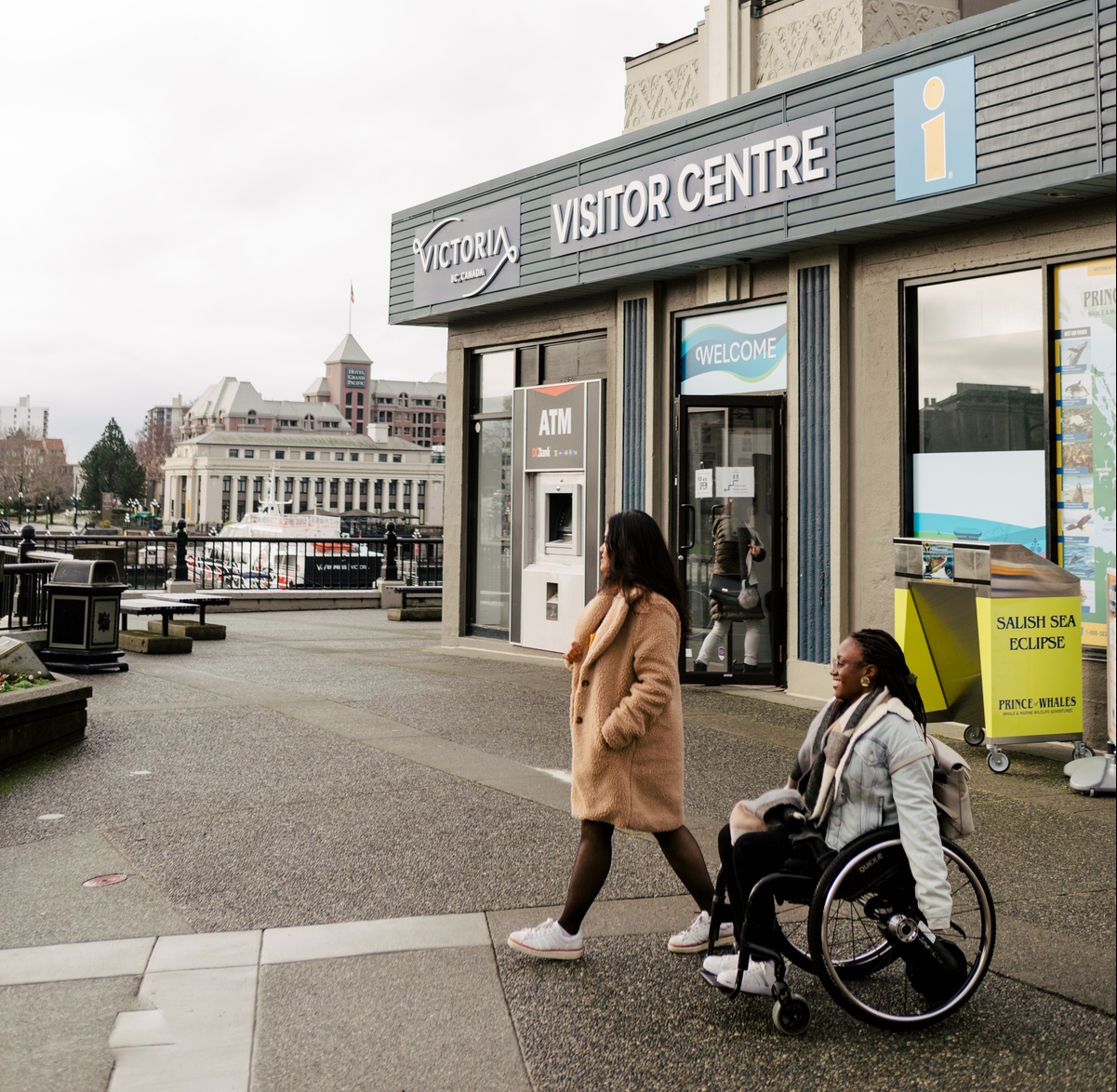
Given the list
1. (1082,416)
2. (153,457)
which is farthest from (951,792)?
(153,457)

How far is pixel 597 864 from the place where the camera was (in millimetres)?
4527

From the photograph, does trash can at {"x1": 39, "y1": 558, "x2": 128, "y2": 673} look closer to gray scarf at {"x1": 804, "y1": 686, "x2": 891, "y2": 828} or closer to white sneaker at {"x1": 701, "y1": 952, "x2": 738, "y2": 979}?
white sneaker at {"x1": 701, "y1": 952, "x2": 738, "y2": 979}

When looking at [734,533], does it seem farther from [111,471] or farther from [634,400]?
[111,471]

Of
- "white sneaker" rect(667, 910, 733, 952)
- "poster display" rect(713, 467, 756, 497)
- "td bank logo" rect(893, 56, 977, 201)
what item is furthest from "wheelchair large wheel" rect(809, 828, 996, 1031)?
"poster display" rect(713, 467, 756, 497)

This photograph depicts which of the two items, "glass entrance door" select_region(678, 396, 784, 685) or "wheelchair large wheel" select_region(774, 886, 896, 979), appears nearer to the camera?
"wheelchair large wheel" select_region(774, 886, 896, 979)

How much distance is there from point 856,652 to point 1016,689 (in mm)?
4571

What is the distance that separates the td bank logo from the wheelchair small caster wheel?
6.72 metres

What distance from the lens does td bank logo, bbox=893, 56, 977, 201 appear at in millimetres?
8844

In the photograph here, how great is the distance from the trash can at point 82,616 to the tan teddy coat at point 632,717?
29.6 feet

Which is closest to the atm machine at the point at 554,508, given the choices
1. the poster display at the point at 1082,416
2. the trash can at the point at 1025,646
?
the poster display at the point at 1082,416

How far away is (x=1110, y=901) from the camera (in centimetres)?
197

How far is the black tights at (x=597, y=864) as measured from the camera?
4.52m

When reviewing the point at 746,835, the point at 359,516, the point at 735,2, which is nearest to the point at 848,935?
the point at 746,835

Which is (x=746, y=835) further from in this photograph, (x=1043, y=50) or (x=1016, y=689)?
(x=1043, y=50)
